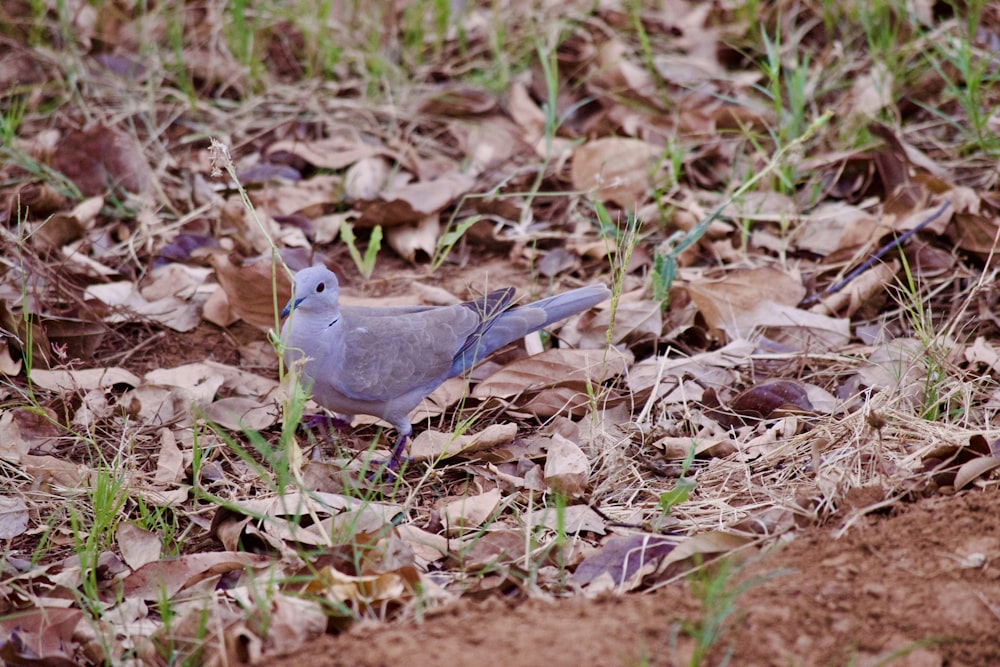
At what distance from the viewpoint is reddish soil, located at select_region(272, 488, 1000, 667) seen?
2018 millimetres

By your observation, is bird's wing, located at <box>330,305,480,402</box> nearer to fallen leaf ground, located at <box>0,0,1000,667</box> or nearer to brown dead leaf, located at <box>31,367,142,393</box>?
fallen leaf ground, located at <box>0,0,1000,667</box>

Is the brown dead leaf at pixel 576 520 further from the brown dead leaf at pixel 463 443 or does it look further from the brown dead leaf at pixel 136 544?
the brown dead leaf at pixel 136 544

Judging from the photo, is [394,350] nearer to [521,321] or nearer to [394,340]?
[394,340]

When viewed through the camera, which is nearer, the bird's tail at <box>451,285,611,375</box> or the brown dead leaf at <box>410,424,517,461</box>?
the brown dead leaf at <box>410,424,517,461</box>

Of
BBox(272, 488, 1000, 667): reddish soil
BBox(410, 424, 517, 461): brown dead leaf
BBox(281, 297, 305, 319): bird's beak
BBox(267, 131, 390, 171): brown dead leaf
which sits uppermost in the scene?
BBox(281, 297, 305, 319): bird's beak

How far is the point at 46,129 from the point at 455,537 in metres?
3.36

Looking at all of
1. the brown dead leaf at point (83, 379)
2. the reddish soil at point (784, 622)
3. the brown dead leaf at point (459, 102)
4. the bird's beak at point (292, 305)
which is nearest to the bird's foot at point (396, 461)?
the bird's beak at point (292, 305)

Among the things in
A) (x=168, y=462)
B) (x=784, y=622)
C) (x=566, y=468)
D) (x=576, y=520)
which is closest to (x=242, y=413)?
(x=168, y=462)

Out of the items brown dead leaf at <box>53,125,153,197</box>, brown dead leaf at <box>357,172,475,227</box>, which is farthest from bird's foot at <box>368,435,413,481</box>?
brown dead leaf at <box>53,125,153,197</box>

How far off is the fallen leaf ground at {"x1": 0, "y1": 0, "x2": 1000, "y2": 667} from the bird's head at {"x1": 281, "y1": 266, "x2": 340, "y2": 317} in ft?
0.88

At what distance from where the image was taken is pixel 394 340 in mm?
3500

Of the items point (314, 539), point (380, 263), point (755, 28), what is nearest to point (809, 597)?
point (314, 539)

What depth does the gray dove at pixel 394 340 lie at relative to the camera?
3352mm

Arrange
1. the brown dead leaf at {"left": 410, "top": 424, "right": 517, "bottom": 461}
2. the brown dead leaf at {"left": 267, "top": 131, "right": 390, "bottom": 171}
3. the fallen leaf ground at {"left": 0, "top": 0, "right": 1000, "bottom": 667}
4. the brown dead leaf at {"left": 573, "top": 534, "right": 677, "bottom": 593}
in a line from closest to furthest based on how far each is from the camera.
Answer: the fallen leaf ground at {"left": 0, "top": 0, "right": 1000, "bottom": 667} → the brown dead leaf at {"left": 573, "top": 534, "right": 677, "bottom": 593} → the brown dead leaf at {"left": 410, "top": 424, "right": 517, "bottom": 461} → the brown dead leaf at {"left": 267, "top": 131, "right": 390, "bottom": 171}
